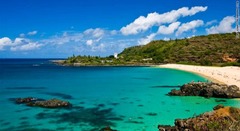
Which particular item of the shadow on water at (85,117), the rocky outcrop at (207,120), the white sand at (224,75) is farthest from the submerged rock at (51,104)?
the white sand at (224,75)

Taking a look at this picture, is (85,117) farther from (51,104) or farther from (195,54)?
(195,54)

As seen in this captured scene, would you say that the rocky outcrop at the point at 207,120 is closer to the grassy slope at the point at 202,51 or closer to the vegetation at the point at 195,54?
the vegetation at the point at 195,54

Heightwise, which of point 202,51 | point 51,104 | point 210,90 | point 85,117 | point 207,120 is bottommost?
point 85,117

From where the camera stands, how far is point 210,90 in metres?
48.7

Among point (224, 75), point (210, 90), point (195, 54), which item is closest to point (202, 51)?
point (195, 54)

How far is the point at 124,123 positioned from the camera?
32312 millimetres

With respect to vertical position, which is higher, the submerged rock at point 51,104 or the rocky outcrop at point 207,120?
the rocky outcrop at point 207,120

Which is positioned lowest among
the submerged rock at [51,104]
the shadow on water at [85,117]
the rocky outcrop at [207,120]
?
the shadow on water at [85,117]

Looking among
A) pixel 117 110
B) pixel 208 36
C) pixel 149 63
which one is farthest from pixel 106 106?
pixel 208 36

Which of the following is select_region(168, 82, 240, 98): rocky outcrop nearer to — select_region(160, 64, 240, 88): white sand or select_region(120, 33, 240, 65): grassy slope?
select_region(160, 64, 240, 88): white sand

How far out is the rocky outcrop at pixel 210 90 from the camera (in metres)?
47.1

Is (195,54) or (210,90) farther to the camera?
(195,54)

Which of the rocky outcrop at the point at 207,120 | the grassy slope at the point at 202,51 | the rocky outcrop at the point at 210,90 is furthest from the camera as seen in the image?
the grassy slope at the point at 202,51

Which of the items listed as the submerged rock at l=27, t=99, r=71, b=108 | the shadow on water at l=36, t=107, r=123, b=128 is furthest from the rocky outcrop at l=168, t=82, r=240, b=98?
the submerged rock at l=27, t=99, r=71, b=108
